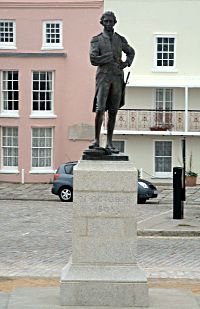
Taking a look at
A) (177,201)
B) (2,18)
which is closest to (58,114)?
(2,18)

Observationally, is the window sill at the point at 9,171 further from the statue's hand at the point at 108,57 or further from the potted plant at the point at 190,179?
the statue's hand at the point at 108,57

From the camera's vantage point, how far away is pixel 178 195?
2236cm

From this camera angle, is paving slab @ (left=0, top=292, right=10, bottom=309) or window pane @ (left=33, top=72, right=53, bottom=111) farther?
window pane @ (left=33, top=72, right=53, bottom=111)

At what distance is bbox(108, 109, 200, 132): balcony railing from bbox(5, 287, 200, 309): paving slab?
27.7 m

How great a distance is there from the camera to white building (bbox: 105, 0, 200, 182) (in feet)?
130

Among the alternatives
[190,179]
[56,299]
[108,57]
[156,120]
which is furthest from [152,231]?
[156,120]

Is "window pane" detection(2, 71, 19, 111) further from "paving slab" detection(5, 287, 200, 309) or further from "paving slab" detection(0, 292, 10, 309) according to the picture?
"paving slab" detection(0, 292, 10, 309)

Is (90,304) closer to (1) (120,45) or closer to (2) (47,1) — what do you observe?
(1) (120,45)

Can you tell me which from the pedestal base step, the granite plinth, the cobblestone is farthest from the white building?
the pedestal base step

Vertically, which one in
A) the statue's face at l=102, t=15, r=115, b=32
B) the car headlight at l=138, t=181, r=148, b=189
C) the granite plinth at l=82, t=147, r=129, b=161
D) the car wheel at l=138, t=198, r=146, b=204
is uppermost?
the statue's face at l=102, t=15, r=115, b=32

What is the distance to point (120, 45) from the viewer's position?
11.5 metres

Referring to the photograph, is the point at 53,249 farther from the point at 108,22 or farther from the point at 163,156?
the point at 163,156

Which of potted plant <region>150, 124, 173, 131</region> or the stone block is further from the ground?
potted plant <region>150, 124, 173, 131</region>

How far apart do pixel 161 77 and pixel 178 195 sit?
18.5m
